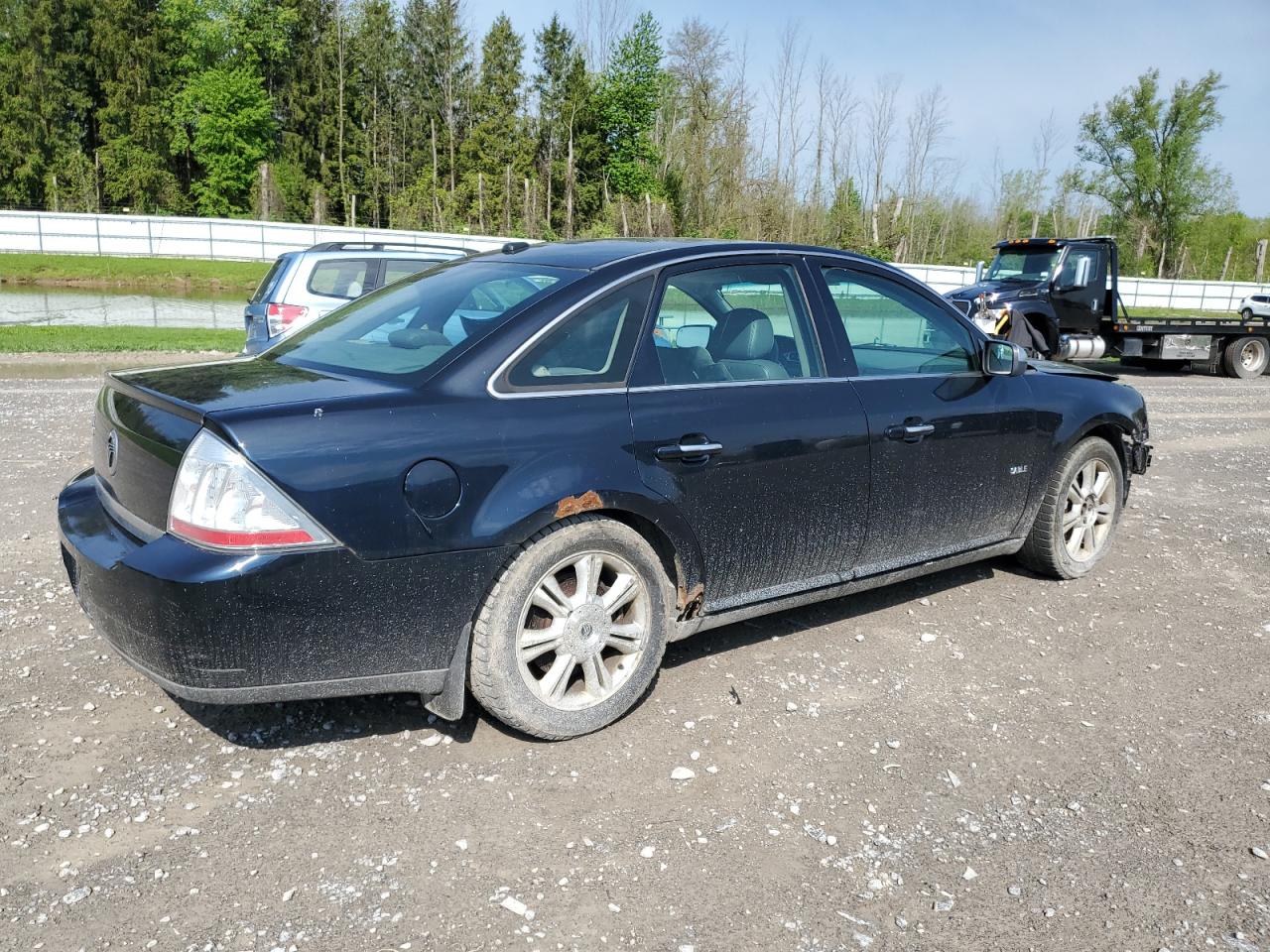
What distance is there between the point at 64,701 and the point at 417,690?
4.77ft

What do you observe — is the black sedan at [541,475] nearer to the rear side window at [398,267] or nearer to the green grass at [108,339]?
the rear side window at [398,267]

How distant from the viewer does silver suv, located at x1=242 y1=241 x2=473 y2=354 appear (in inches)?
427

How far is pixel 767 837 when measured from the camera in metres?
3.06

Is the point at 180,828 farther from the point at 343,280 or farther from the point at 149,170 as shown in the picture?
the point at 149,170

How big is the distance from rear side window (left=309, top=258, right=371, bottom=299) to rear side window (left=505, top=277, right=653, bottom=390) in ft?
26.4

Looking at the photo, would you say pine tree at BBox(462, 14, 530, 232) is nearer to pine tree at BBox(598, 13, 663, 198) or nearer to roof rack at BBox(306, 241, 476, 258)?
pine tree at BBox(598, 13, 663, 198)

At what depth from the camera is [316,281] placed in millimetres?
11102

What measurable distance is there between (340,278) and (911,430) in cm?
851

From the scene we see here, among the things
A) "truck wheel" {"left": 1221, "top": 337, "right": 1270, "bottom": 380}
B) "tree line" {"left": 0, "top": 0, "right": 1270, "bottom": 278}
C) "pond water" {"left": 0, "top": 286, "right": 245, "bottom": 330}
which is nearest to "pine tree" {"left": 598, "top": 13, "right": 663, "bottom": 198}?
"tree line" {"left": 0, "top": 0, "right": 1270, "bottom": 278}

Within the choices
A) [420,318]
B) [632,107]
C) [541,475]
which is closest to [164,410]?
[420,318]

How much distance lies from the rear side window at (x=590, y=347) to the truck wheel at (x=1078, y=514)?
2.67 m

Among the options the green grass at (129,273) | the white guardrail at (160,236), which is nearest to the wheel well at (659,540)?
the green grass at (129,273)

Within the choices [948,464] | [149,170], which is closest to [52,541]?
[948,464]

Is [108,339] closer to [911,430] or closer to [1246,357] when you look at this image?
[911,430]
